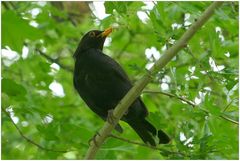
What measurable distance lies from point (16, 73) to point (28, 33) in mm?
4126

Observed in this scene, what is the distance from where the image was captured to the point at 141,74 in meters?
5.52

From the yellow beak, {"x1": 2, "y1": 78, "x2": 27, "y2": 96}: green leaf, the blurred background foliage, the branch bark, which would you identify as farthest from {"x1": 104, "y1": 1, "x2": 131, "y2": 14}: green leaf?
the yellow beak

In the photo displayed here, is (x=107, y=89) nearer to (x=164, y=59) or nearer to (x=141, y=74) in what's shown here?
(x=141, y=74)

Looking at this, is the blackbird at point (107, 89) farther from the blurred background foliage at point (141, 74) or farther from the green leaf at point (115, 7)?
the green leaf at point (115, 7)

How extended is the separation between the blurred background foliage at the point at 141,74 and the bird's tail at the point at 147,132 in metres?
0.15

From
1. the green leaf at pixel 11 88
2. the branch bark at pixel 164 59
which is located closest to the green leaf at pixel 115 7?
the branch bark at pixel 164 59

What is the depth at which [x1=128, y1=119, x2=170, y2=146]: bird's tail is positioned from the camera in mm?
4582

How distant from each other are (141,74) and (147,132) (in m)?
0.95

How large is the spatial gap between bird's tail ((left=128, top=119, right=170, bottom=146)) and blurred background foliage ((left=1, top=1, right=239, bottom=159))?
0.15 meters

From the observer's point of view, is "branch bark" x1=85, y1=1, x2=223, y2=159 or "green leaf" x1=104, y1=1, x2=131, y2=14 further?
"green leaf" x1=104, y1=1, x2=131, y2=14

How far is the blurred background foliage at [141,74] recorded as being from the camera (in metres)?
3.71

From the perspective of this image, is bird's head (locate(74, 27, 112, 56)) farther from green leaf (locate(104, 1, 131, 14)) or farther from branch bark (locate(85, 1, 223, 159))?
branch bark (locate(85, 1, 223, 159))

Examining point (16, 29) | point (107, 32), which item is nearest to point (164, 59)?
point (16, 29)

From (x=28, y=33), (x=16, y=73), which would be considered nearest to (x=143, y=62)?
(x=16, y=73)
